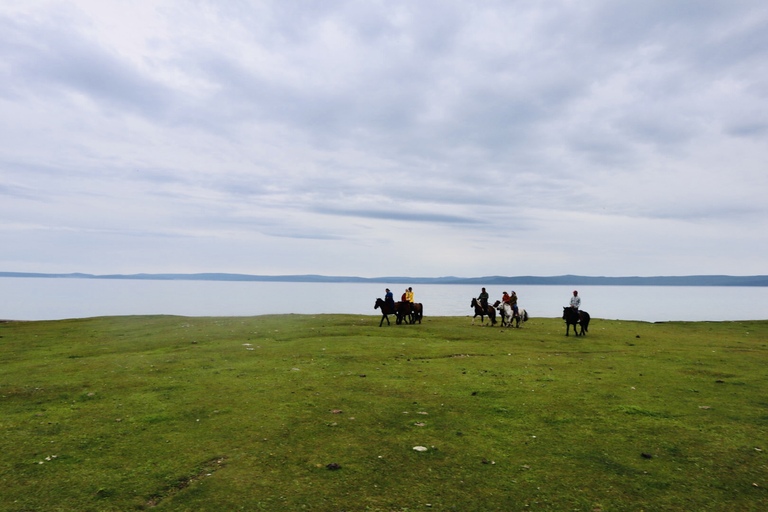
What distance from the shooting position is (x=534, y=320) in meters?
45.8

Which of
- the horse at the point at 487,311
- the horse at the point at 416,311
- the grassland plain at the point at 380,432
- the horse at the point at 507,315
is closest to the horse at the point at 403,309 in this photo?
the horse at the point at 416,311

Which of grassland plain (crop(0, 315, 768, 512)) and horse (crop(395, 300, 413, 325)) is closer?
grassland plain (crop(0, 315, 768, 512))

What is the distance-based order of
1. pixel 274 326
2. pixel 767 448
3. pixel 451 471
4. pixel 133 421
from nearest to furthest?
pixel 451 471, pixel 767 448, pixel 133 421, pixel 274 326

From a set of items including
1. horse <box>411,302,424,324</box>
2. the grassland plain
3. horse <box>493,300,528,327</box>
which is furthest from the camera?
horse <box>411,302,424,324</box>

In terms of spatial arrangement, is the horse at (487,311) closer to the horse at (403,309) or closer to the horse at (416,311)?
the horse at (416,311)

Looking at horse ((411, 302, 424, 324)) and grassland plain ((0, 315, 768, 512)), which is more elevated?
horse ((411, 302, 424, 324))

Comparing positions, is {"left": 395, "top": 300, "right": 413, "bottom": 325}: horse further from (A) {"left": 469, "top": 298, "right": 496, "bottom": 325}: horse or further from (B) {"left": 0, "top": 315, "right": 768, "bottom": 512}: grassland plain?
(B) {"left": 0, "top": 315, "right": 768, "bottom": 512}: grassland plain

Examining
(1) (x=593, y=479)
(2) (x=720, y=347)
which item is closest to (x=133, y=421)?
(1) (x=593, y=479)

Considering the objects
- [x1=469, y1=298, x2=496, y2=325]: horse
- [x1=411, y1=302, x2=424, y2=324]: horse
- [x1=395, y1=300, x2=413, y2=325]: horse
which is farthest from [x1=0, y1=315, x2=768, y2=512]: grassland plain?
[x1=469, y1=298, x2=496, y2=325]: horse

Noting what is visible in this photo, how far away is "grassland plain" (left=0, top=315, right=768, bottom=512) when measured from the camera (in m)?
7.37

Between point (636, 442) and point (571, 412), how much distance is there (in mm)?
2147

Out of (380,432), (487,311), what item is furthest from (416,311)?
(380,432)

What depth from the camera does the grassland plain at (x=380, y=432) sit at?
7.37m

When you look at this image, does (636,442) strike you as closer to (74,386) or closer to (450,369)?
(450,369)
